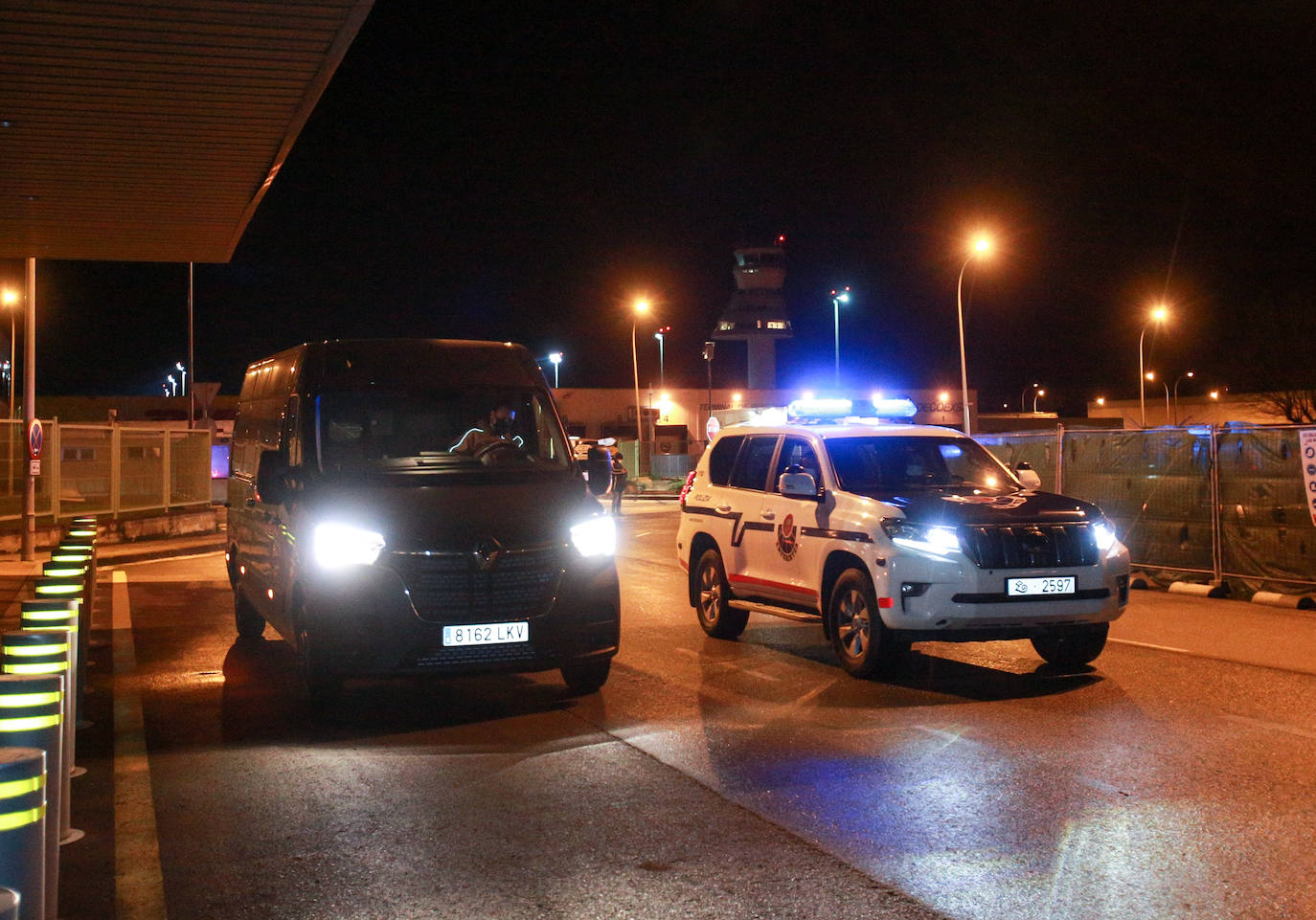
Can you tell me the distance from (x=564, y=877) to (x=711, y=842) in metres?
0.73

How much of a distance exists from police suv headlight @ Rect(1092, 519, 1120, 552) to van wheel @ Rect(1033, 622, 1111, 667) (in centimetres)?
56

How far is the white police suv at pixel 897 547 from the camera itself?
29.5ft

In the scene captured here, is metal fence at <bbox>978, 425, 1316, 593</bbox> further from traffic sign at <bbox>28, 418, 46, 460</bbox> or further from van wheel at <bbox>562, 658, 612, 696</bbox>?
traffic sign at <bbox>28, 418, 46, 460</bbox>

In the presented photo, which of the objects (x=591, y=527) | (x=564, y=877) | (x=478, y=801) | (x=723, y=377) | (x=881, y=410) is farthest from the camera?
(x=723, y=377)

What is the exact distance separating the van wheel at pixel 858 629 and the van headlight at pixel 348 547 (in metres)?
3.54

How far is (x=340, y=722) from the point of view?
320 inches

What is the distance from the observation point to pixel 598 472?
356 inches

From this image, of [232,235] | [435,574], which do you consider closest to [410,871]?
[435,574]

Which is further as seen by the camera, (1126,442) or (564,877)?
(1126,442)

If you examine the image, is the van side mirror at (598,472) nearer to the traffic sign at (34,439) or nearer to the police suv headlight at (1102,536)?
the police suv headlight at (1102,536)

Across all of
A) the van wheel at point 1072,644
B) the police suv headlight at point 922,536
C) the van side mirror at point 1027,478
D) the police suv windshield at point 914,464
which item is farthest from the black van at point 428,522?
the van side mirror at point 1027,478

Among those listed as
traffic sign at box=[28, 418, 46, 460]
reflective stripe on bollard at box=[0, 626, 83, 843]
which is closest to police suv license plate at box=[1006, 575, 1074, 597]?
reflective stripe on bollard at box=[0, 626, 83, 843]

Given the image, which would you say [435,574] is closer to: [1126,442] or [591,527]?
[591,527]

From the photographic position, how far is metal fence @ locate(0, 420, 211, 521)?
2194 cm
